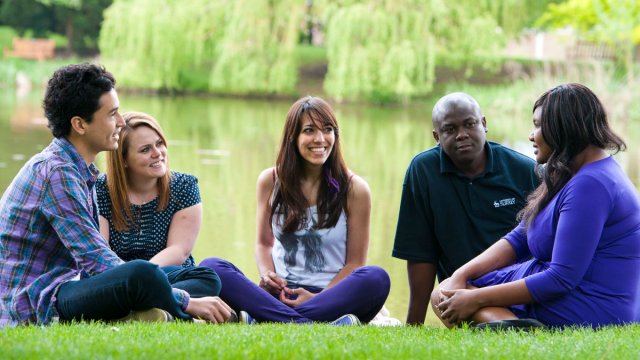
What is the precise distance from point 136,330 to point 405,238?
1.48 m

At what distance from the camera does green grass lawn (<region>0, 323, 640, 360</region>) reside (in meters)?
3.07

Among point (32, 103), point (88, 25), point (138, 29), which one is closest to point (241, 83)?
point (138, 29)

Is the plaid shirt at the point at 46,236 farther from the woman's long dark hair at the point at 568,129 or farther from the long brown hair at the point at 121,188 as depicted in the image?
the woman's long dark hair at the point at 568,129

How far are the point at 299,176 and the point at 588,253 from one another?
1.67m

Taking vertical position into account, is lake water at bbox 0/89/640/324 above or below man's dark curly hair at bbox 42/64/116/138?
below

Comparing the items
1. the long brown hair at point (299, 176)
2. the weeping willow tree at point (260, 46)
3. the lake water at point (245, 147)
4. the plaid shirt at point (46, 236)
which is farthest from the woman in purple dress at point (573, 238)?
the weeping willow tree at point (260, 46)

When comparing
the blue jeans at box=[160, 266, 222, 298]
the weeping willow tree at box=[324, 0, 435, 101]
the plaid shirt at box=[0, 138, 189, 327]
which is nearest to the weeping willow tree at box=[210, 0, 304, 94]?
the weeping willow tree at box=[324, 0, 435, 101]

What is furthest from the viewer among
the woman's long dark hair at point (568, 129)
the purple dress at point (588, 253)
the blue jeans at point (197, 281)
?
the blue jeans at point (197, 281)

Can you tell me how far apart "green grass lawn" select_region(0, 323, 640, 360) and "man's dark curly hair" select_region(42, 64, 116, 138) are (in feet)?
2.70

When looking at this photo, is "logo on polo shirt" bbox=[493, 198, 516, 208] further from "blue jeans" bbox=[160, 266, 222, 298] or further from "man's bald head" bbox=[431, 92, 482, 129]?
"blue jeans" bbox=[160, 266, 222, 298]

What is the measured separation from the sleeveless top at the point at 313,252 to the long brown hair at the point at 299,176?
0.03 m

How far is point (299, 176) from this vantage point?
4.90m

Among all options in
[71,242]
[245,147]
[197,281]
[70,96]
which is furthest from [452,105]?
[245,147]

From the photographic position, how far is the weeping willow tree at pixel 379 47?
19.7 m
